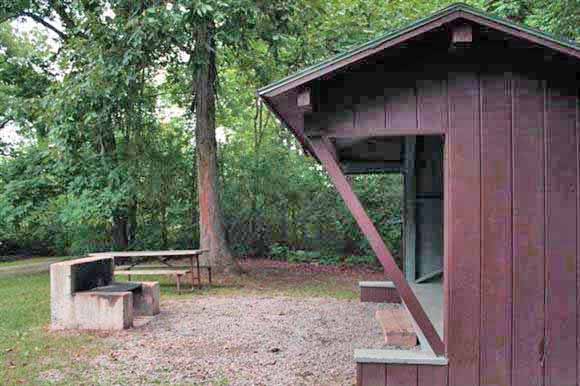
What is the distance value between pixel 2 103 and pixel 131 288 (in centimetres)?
709

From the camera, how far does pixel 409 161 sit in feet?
25.1

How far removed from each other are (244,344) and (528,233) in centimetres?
322

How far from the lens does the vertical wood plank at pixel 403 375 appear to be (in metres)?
3.93

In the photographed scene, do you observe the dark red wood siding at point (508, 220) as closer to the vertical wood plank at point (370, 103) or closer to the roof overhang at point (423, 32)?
the vertical wood plank at point (370, 103)

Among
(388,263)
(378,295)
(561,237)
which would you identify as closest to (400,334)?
(388,263)

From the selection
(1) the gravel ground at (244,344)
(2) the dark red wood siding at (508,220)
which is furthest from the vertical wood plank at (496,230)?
(1) the gravel ground at (244,344)

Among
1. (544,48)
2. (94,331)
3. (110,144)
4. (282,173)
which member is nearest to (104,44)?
(110,144)

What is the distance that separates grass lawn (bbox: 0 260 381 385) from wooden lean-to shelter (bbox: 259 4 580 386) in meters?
2.89

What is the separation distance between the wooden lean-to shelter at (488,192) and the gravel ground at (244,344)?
108cm

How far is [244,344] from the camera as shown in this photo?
575cm

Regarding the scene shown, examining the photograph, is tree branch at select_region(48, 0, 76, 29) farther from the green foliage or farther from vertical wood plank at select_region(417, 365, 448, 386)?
vertical wood plank at select_region(417, 365, 448, 386)

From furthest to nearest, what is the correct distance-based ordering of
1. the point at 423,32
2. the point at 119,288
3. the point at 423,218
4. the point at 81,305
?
the point at 423,218 < the point at 119,288 < the point at 81,305 < the point at 423,32

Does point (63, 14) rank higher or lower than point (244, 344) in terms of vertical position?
higher

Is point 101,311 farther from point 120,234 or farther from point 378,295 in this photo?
point 120,234
